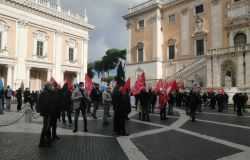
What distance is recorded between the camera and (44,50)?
3688 cm

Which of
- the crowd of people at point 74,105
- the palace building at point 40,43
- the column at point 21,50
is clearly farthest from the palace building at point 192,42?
the crowd of people at point 74,105

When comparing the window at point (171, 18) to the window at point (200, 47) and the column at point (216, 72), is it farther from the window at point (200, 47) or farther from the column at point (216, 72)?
the column at point (216, 72)

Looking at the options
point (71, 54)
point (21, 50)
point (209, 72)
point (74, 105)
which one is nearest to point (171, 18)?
point (209, 72)

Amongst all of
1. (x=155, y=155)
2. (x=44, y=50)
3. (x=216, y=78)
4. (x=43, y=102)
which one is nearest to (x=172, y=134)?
(x=155, y=155)

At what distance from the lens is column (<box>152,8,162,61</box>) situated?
39.8 metres

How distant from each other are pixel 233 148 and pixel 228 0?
30271 millimetres

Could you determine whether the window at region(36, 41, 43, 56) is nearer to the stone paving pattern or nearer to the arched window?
the arched window

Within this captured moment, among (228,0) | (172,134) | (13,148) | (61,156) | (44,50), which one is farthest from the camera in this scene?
(44,50)

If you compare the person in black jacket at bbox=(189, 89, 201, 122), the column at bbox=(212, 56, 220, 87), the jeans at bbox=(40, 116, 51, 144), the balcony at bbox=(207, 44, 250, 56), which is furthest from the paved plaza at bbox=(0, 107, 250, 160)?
the column at bbox=(212, 56, 220, 87)

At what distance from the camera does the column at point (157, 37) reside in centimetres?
3975

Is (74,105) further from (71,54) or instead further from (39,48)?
(71,54)

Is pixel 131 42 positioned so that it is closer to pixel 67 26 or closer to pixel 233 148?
pixel 67 26

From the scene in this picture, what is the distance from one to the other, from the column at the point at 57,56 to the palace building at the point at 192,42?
12.4m

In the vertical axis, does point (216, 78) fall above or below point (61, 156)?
above
